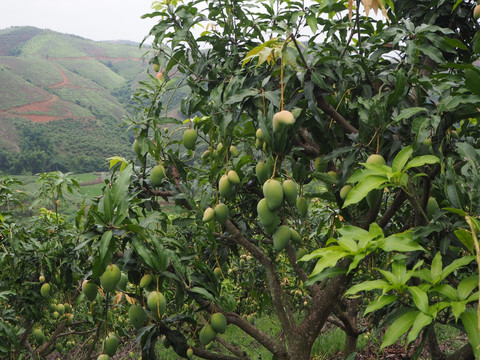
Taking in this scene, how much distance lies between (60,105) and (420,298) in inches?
2120

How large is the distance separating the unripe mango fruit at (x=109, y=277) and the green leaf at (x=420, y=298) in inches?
32.1

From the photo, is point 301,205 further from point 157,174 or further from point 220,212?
point 157,174

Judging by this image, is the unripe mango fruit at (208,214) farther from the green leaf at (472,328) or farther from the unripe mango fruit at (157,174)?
the green leaf at (472,328)

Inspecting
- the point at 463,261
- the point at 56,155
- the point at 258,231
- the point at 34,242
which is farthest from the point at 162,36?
the point at 56,155

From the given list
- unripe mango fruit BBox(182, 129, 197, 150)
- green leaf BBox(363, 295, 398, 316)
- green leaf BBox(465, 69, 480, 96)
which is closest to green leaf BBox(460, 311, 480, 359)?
green leaf BBox(363, 295, 398, 316)

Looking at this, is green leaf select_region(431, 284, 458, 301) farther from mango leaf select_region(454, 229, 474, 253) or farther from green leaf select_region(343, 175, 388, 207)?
green leaf select_region(343, 175, 388, 207)

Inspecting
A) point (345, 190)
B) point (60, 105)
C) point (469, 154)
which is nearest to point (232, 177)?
point (345, 190)

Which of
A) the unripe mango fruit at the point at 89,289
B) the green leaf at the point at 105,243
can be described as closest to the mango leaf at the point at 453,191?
the green leaf at the point at 105,243

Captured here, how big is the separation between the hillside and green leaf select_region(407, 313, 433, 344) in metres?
22.9

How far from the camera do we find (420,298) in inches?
27.0

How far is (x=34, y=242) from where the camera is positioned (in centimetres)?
215

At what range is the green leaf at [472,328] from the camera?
62 cm

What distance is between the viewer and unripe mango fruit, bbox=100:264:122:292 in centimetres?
111

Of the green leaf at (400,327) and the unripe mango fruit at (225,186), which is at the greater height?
the unripe mango fruit at (225,186)
